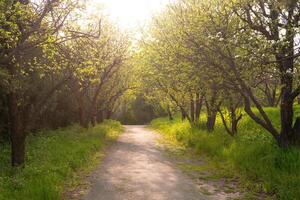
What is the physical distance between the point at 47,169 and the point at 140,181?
10.3ft

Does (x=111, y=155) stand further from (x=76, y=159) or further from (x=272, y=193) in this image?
(x=272, y=193)

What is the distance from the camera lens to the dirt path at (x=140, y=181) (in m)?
10.2

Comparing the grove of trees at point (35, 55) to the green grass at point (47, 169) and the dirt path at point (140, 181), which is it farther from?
the dirt path at point (140, 181)

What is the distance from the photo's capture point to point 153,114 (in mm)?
75562

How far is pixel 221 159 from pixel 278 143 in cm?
286

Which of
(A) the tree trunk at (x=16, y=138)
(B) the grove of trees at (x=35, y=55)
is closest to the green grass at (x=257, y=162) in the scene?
(B) the grove of trees at (x=35, y=55)

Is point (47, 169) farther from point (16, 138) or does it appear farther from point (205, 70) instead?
point (205, 70)

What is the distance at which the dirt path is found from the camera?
33.6 ft

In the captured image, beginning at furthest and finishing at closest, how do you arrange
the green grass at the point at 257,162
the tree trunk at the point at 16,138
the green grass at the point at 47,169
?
the tree trunk at the point at 16,138
the green grass at the point at 257,162
the green grass at the point at 47,169

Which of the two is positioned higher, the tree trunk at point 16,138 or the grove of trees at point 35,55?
the grove of trees at point 35,55

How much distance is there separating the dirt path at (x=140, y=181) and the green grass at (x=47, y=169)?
844mm

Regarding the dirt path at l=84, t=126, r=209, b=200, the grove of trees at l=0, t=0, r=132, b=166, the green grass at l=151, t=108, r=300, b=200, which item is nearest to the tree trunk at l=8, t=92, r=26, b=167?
the grove of trees at l=0, t=0, r=132, b=166

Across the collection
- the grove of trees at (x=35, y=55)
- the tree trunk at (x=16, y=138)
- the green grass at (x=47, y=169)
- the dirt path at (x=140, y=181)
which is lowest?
the dirt path at (x=140, y=181)

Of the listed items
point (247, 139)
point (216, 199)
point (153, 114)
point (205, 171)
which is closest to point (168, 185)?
point (216, 199)
